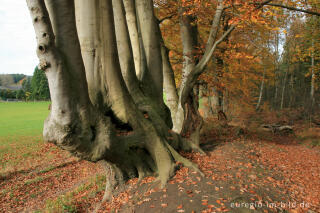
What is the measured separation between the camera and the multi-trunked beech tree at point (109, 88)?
346 cm

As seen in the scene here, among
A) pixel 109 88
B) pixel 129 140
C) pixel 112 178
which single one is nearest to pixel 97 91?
pixel 109 88

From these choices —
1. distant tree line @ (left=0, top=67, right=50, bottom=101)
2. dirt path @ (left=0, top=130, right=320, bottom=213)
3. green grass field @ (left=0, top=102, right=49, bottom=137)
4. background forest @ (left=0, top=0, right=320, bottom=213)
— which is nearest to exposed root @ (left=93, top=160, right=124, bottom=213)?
background forest @ (left=0, top=0, right=320, bottom=213)

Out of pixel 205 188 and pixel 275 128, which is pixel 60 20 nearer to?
pixel 205 188

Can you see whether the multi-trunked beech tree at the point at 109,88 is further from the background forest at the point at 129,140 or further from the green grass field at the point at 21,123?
the green grass field at the point at 21,123

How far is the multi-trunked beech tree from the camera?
3.46 m

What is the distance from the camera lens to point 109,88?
4746mm

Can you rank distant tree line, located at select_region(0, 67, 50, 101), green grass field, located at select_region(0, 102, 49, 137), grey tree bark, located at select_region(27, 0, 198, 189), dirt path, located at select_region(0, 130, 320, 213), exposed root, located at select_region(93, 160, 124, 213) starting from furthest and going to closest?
distant tree line, located at select_region(0, 67, 50, 101), green grass field, located at select_region(0, 102, 49, 137), exposed root, located at select_region(93, 160, 124, 213), dirt path, located at select_region(0, 130, 320, 213), grey tree bark, located at select_region(27, 0, 198, 189)

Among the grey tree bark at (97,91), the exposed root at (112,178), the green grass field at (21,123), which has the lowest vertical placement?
the green grass field at (21,123)

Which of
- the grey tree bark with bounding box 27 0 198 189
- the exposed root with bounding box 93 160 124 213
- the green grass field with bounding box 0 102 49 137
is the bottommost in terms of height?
the green grass field with bounding box 0 102 49 137

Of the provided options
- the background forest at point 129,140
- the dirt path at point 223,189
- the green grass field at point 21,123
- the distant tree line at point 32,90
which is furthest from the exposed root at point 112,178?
the distant tree line at point 32,90

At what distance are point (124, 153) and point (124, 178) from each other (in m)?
0.87

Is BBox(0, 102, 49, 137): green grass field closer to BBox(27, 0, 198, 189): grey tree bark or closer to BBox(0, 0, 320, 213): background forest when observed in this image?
BBox(0, 0, 320, 213): background forest

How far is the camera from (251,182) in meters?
4.56

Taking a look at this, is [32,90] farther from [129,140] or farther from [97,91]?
[129,140]
